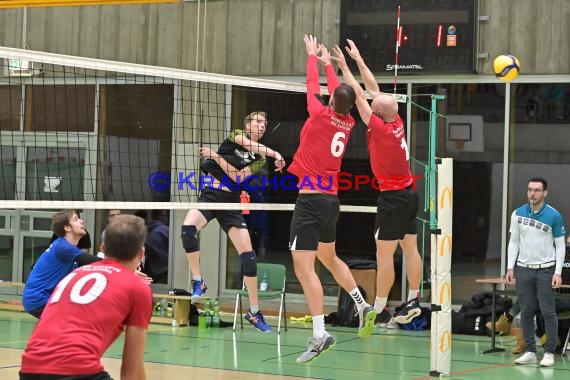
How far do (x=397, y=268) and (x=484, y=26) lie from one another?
355 centimetres

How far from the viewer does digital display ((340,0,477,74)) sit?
1380 centimetres

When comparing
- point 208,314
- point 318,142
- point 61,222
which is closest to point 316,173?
point 318,142

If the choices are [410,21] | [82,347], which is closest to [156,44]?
[410,21]

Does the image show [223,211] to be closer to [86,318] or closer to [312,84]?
[312,84]

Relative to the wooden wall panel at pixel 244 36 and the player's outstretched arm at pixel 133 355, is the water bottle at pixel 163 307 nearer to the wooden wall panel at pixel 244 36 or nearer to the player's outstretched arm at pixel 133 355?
the wooden wall panel at pixel 244 36

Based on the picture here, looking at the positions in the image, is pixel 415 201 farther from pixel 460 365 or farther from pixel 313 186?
pixel 460 365

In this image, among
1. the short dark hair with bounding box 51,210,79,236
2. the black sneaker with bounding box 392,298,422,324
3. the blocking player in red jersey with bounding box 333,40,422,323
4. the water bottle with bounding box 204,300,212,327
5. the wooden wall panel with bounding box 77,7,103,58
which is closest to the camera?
the short dark hair with bounding box 51,210,79,236

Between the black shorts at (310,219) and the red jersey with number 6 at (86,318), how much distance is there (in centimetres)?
414

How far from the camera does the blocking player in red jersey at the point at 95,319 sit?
14.6 feet

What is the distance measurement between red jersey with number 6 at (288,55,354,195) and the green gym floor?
218cm

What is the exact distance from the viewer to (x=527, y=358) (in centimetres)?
1094

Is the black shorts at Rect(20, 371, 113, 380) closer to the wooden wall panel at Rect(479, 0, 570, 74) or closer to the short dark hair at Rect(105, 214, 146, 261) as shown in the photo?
the short dark hair at Rect(105, 214, 146, 261)

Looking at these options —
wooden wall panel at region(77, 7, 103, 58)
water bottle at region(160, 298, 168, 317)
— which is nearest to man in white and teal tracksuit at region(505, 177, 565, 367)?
water bottle at region(160, 298, 168, 317)

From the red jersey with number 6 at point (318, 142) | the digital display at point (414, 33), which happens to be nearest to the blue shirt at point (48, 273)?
the red jersey with number 6 at point (318, 142)
